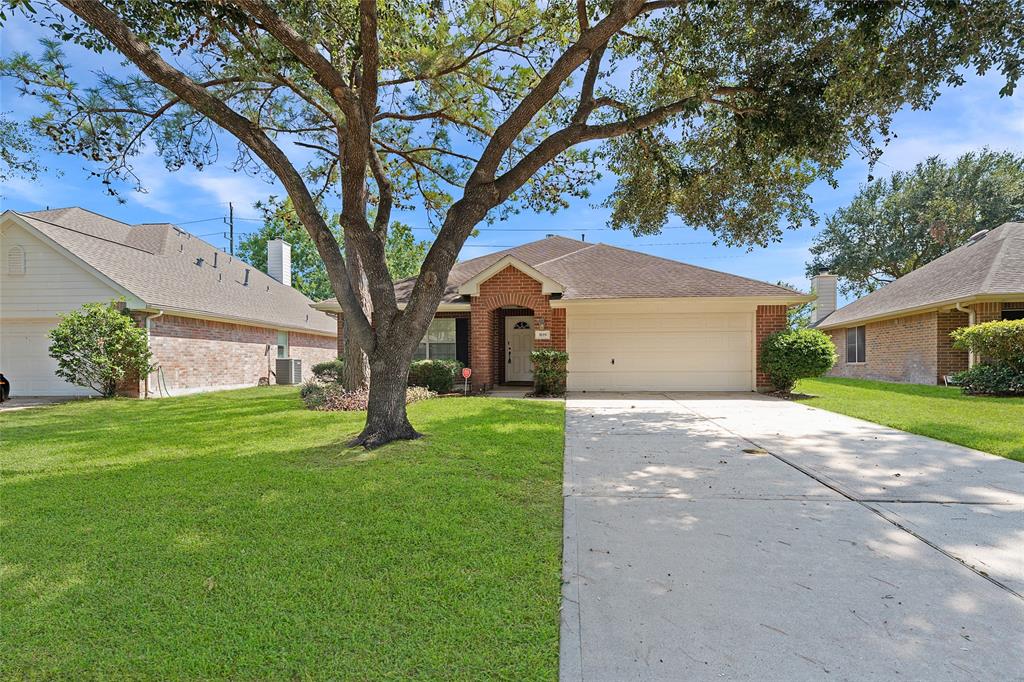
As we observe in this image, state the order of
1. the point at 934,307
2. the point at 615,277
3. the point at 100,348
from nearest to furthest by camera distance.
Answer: the point at 100,348 < the point at 934,307 < the point at 615,277

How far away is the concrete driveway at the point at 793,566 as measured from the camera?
2.14 metres

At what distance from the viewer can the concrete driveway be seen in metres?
2.14

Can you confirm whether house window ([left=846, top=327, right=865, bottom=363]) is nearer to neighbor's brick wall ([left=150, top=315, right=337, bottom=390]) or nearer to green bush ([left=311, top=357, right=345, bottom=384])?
green bush ([left=311, top=357, right=345, bottom=384])

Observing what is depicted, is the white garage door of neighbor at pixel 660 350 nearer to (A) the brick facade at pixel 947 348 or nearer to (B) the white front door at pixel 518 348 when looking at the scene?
(B) the white front door at pixel 518 348

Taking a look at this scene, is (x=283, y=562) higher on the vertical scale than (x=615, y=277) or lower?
lower

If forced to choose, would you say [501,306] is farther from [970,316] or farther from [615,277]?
[970,316]

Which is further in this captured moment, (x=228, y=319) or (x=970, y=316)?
(x=228, y=319)

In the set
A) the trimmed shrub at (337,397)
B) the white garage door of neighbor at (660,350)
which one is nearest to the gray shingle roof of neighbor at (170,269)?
the trimmed shrub at (337,397)

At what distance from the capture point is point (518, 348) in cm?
1533

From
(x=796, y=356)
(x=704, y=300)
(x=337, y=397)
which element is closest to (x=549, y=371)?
(x=704, y=300)

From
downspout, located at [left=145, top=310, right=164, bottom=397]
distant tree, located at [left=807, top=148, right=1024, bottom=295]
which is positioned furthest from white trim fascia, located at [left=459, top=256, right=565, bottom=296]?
distant tree, located at [left=807, top=148, right=1024, bottom=295]

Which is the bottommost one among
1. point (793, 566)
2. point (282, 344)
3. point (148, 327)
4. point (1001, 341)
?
point (793, 566)

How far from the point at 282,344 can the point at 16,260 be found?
8496 mm

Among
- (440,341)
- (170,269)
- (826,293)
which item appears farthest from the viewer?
(826,293)
